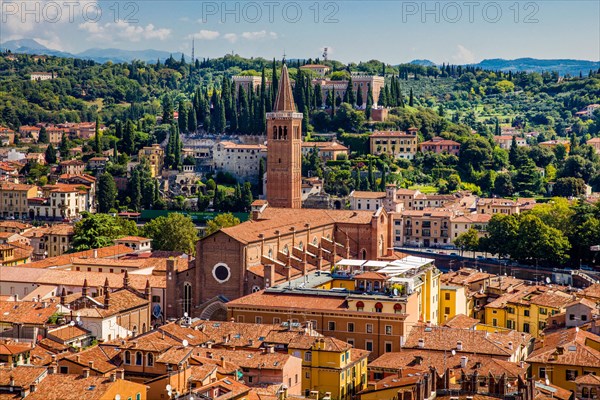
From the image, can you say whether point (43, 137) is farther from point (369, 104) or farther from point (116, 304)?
point (116, 304)

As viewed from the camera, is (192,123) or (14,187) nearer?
(14,187)

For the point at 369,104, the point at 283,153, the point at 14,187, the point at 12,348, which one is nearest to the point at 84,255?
the point at 283,153

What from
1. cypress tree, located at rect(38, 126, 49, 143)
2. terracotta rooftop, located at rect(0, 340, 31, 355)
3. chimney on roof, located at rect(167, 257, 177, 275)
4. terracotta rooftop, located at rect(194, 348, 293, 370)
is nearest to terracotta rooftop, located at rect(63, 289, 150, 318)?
chimney on roof, located at rect(167, 257, 177, 275)

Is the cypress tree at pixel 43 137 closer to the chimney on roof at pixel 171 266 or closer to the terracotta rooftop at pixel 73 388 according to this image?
the chimney on roof at pixel 171 266

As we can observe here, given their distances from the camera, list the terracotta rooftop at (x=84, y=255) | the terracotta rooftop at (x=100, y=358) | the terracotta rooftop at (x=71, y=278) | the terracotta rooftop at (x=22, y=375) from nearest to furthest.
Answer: the terracotta rooftop at (x=22, y=375) → the terracotta rooftop at (x=100, y=358) → the terracotta rooftop at (x=71, y=278) → the terracotta rooftop at (x=84, y=255)

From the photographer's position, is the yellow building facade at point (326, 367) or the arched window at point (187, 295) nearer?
the yellow building facade at point (326, 367)

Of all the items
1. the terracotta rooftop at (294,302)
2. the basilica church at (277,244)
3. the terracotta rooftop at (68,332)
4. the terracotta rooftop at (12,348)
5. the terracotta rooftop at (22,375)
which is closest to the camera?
the terracotta rooftop at (22,375)

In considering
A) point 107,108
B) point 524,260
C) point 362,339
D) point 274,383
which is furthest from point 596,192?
point 107,108

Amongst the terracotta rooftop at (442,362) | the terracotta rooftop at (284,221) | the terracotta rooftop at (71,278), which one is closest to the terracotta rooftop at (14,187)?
the terracotta rooftop at (71,278)

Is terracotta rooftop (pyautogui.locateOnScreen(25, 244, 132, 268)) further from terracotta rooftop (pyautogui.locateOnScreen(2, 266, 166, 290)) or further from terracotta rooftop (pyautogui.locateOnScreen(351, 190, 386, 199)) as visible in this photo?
terracotta rooftop (pyautogui.locateOnScreen(351, 190, 386, 199))
